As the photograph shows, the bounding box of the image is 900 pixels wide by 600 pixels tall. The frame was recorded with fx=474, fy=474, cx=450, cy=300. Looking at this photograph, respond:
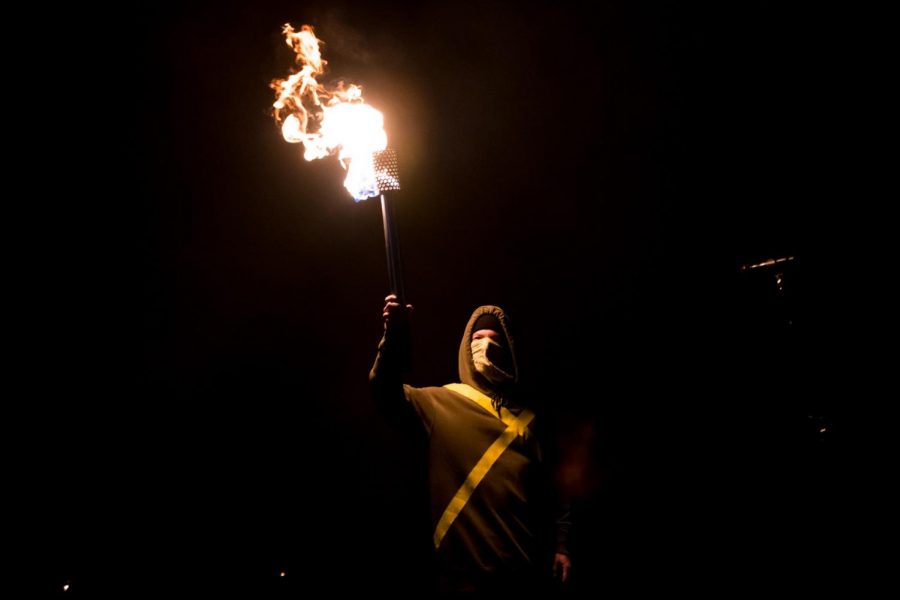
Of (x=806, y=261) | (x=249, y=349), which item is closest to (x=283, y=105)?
(x=249, y=349)

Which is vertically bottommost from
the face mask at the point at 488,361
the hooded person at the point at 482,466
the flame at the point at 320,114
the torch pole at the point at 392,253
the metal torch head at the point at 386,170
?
the hooded person at the point at 482,466

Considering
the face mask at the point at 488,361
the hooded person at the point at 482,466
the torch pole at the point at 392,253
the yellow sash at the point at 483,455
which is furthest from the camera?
the face mask at the point at 488,361

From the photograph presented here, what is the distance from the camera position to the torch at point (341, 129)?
7.97ft

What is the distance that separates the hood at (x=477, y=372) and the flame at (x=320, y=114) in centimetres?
118

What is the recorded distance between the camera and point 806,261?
3227 mm

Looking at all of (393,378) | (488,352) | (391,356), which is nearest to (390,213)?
(391,356)

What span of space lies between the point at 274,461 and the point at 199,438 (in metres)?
0.50

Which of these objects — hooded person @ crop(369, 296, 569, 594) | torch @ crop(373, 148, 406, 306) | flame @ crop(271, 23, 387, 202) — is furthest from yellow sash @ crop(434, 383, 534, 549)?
flame @ crop(271, 23, 387, 202)

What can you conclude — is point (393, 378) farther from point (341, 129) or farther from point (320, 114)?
point (320, 114)

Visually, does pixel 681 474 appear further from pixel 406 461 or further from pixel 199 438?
pixel 199 438

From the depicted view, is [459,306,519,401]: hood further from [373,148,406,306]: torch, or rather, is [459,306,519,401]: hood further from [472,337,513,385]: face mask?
[373,148,406,306]: torch

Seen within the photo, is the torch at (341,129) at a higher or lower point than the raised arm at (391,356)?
higher

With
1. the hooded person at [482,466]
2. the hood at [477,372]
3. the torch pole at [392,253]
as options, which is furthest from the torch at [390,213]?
the hood at [477,372]

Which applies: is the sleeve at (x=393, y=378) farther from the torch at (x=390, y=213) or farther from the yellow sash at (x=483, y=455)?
the yellow sash at (x=483, y=455)
